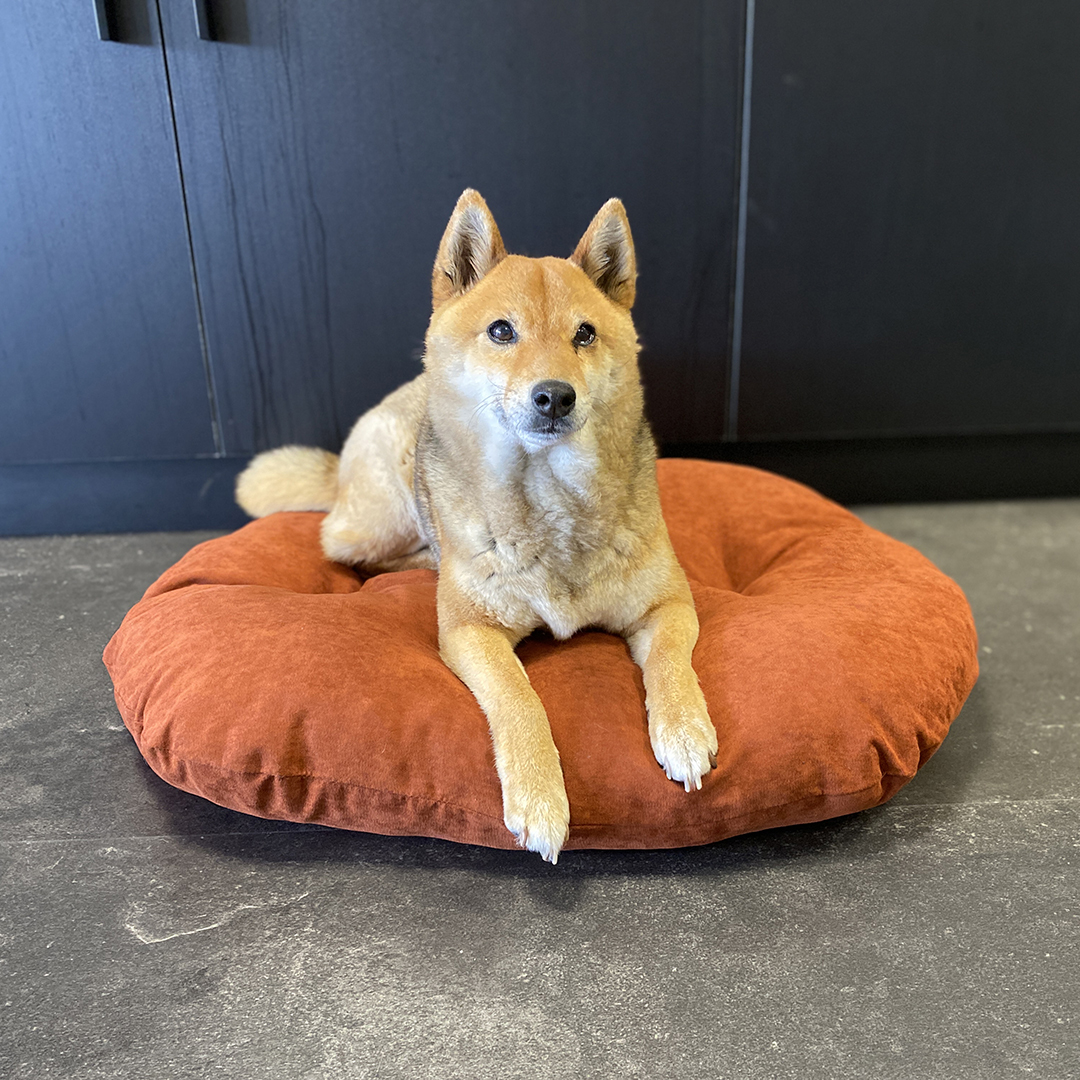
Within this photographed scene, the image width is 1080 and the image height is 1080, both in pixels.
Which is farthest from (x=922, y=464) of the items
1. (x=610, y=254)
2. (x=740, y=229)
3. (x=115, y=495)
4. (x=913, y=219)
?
(x=115, y=495)

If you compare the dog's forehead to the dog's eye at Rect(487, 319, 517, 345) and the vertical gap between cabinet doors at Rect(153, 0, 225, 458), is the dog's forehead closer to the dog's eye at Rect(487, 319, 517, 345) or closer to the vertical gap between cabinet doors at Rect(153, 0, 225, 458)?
the dog's eye at Rect(487, 319, 517, 345)

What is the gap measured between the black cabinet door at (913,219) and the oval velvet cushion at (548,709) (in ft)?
4.69

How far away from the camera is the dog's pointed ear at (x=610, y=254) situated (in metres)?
1.83

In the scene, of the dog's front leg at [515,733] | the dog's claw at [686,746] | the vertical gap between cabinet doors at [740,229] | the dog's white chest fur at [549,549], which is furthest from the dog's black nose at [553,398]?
the vertical gap between cabinet doors at [740,229]

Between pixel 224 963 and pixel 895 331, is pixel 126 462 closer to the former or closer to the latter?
pixel 224 963

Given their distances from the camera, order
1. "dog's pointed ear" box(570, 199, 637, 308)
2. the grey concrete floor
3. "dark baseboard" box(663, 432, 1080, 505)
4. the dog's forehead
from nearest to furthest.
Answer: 1. the grey concrete floor
2. the dog's forehead
3. "dog's pointed ear" box(570, 199, 637, 308)
4. "dark baseboard" box(663, 432, 1080, 505)

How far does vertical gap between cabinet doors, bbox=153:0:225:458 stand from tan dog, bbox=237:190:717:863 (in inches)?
57.4

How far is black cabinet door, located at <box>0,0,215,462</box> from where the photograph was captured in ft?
8.92

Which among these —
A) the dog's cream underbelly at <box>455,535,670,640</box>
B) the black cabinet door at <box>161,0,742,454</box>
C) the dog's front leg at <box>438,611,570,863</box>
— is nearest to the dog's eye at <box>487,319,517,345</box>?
the dog's cream underbelly at <box>455,535,670,640</box>

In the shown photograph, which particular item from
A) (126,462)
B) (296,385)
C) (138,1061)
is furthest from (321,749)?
(126,462)

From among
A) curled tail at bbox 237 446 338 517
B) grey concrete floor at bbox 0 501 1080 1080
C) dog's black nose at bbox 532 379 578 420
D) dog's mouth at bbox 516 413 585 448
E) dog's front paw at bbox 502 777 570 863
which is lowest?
grey concrete floor at bbox 0 501 1080 1080

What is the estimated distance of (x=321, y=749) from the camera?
1.59 metres

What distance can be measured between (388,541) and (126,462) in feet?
4.46

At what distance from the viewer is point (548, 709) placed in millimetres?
1688
